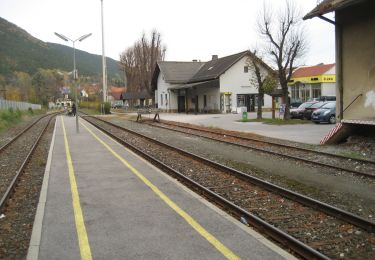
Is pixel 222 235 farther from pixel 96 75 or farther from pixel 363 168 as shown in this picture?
pixel 96 75

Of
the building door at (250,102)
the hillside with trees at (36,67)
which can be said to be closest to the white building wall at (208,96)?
the building door at (250,102)

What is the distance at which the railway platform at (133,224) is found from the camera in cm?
531

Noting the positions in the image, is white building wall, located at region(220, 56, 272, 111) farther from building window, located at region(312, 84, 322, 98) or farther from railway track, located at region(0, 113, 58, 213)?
railway track, located at region(0, 113, 58, 213)

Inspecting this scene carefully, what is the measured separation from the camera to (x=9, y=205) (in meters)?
8.22

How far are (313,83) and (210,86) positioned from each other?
70.4 ft

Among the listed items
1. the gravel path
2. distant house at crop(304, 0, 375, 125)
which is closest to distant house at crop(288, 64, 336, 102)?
distant house at crop(304, 0, 375, 125)

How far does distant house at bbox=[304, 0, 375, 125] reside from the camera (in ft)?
50.3

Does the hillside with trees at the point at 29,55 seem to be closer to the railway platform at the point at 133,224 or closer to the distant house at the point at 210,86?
the distant house at the point at 210,86

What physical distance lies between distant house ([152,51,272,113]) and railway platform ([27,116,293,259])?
119 feet

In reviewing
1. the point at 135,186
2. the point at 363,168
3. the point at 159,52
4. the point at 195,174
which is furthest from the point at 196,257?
the point at 159,52

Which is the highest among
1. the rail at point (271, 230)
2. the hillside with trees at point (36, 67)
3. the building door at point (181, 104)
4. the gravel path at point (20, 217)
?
the hillside with trees at point (36, 67)

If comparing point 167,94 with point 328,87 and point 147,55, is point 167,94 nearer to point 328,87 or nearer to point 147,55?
point 147,55

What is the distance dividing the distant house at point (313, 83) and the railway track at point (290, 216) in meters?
54.0

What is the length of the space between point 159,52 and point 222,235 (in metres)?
70.9
